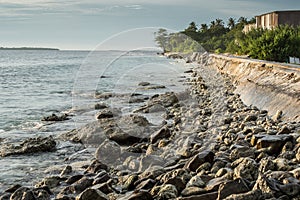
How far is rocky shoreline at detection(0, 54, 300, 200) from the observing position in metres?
4.36

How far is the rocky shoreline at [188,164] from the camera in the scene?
4359mm

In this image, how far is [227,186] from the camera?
4227mm

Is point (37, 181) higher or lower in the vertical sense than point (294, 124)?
lower

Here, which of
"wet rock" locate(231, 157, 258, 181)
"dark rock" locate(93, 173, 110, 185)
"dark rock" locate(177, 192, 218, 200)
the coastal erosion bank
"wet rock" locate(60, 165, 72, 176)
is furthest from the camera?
the coastal erosion bank

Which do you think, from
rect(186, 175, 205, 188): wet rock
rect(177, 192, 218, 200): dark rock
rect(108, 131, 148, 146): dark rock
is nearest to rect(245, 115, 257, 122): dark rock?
rect(108, 131, 148, 146): dark rock

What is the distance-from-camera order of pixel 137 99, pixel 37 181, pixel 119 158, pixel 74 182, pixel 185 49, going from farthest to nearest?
pixel 185 49, pixel 137 99, pixel 119 158, pixel 37 181, pixel 74 182

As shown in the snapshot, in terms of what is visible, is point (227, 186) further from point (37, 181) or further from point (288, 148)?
point (37, 181)

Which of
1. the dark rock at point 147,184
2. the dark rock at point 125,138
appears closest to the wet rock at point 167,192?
the dark rock at point 147,184

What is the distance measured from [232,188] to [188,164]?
4.79 ft

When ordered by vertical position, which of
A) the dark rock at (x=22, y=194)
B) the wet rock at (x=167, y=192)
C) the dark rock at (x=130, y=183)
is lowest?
the dark rock at (x=22, y=194)

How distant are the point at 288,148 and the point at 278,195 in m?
1.62

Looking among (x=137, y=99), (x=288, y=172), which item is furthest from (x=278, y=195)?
(x=137, y=99)

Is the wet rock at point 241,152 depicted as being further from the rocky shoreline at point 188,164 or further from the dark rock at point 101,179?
the dark rock at point 101,179

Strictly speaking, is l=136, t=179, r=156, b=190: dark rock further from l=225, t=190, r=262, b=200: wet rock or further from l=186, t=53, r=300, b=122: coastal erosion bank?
l=186, t=53, r=300, b=122: coastal erosion bank
